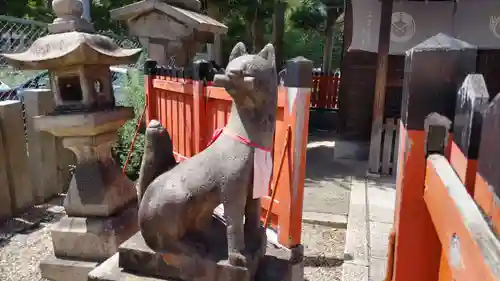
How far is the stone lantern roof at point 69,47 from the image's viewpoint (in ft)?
8.32

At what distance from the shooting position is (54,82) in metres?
2.83

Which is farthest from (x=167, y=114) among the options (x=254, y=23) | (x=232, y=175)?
(x=254, y=23)

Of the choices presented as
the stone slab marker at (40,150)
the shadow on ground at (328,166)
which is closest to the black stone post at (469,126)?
the stone slab marker at (40,150)

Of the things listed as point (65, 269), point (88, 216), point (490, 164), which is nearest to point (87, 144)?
point (88, 216)

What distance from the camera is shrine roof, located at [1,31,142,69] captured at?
253 cm

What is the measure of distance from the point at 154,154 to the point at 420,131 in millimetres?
1411

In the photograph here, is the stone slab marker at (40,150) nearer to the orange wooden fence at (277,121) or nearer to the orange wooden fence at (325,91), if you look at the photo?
the orange wooden fence at (277,121)

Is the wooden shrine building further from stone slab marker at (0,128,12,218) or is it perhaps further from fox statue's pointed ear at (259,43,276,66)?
stone slab marker at (0,128,12,218)

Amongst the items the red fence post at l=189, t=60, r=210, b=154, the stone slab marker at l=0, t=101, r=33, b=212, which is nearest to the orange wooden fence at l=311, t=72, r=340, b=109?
the red fence post at l=189, t=60, r=210, b=154

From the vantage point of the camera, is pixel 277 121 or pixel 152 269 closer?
pixel 152 269

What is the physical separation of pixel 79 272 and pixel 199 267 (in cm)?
146

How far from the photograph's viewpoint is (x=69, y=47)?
2.54 metres

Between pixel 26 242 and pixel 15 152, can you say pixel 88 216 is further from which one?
pixel 15 152

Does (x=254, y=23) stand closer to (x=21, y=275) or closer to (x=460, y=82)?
(x=21, y=275)
